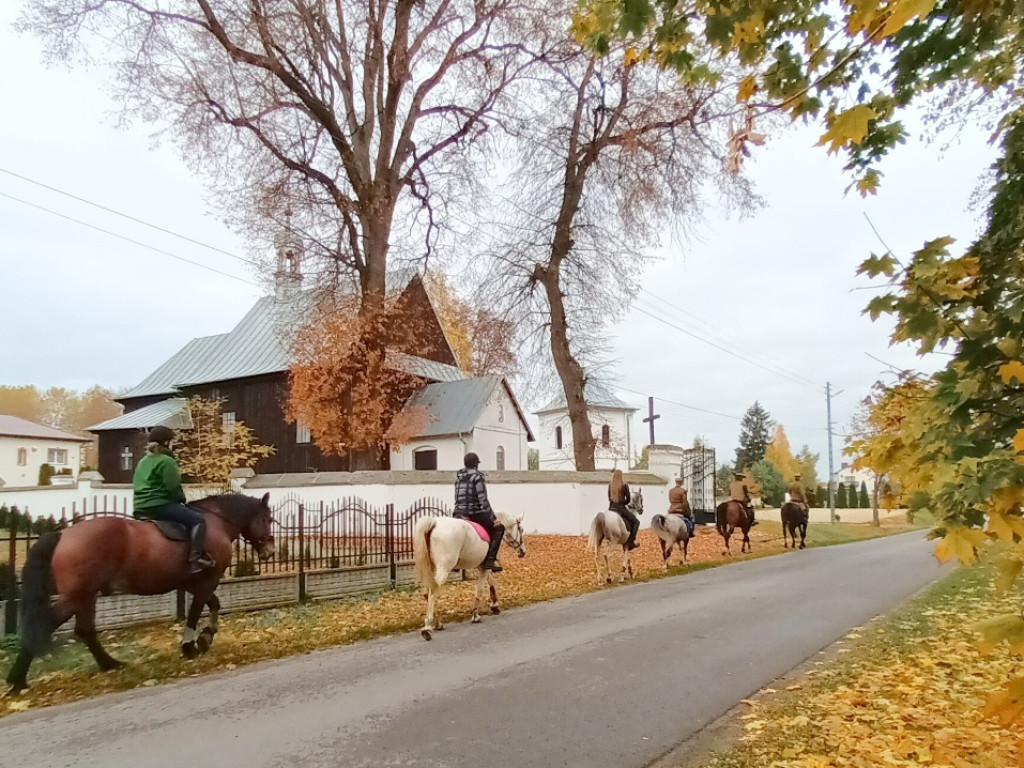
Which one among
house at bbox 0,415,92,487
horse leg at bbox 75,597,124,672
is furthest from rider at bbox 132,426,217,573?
house at bbox 0,415,92,487

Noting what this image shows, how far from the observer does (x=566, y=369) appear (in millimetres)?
25016

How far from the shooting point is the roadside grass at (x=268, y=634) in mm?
7305

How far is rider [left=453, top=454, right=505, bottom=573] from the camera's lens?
10.8 m

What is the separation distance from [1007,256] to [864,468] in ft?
4.26

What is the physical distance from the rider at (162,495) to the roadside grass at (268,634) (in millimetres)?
1160

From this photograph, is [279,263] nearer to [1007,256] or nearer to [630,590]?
[630,590]

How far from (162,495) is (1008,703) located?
26.0 feet

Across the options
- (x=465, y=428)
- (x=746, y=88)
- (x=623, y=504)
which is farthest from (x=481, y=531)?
(x=465, y=428)

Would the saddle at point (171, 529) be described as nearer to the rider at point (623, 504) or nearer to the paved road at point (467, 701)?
the paved road at point (467, 701)

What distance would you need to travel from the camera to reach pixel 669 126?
24.1 m

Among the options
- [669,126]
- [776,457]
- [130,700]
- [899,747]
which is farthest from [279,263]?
[776,457]

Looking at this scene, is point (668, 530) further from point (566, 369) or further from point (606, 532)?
point (566, 369)

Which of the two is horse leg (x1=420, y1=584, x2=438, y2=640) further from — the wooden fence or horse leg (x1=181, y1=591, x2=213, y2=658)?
the wooden fence

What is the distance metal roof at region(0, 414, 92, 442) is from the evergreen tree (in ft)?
209
